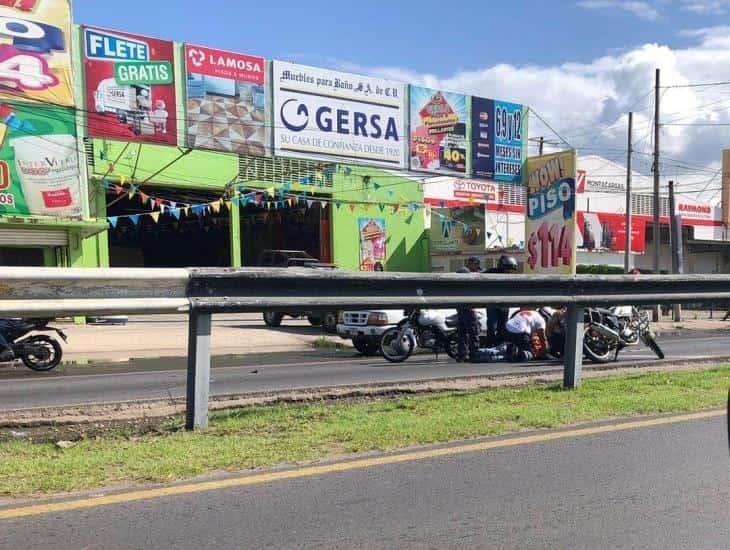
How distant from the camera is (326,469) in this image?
16.1 ft

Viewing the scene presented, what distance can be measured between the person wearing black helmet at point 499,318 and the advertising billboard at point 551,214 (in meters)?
12.8

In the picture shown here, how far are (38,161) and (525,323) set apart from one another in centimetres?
1613

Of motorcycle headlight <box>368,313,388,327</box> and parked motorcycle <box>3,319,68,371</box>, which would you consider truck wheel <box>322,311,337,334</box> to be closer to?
motorcycle headlight <box>368,313,388,327</box>

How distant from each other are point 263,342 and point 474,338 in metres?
7.16

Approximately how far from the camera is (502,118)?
94.0 ft

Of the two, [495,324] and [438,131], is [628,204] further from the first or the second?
[495,324]

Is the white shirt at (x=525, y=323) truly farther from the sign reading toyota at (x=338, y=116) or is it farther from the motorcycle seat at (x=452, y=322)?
the sign reading toyota at (x=338, y=116)

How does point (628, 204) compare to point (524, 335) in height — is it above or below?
above

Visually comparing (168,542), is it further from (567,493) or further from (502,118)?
(502,118)

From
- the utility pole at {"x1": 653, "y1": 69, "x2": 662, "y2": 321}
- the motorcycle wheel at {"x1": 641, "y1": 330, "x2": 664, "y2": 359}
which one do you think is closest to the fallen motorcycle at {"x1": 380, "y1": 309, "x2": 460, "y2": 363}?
the motorcycle wheel at {"x1": 641, "y1": 330, "x2": 664, "y2": 359}

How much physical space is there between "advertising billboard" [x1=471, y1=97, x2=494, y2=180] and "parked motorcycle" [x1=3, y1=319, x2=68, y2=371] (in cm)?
1899

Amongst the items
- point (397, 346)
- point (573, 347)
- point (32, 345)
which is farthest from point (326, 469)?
point (32, 345)

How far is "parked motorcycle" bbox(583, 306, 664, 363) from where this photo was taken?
11.4 meters

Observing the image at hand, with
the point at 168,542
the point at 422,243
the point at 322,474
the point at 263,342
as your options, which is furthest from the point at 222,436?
the point at 422,243
